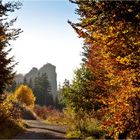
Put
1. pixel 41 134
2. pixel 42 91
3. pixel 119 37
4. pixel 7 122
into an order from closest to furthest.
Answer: pixel 119 37 < pixel 41 134 < pixel 7 122 < pixel 42 91

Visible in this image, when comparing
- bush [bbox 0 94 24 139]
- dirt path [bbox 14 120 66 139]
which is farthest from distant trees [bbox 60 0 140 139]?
dirt path [bbox 14 120 66 139]

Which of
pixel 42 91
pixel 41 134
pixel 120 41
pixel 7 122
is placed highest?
pixel 42 91

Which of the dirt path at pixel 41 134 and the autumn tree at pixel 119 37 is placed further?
the dirt path at pixel 41 134

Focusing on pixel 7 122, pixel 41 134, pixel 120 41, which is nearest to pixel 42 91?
pixel 7 122

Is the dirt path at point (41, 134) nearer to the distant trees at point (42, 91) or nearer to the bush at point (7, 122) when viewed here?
the bush at point (7, 122)

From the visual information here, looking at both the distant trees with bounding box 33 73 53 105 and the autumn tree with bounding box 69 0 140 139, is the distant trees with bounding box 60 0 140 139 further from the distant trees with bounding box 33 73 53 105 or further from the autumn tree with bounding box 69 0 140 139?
the distant trees with bounding box 33 73 53 105

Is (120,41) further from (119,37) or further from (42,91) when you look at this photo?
(42,91)

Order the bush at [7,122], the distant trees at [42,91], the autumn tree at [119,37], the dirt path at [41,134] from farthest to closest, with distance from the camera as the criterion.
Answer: the distant trees at [42,91] → the dirt path at [41,134] → the bush at [7,122] → the autumn tree at [119,37]

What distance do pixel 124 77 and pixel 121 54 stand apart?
95 centimetres

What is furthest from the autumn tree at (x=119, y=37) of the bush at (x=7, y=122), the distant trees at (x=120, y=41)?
the bush at (x=7, y=122)

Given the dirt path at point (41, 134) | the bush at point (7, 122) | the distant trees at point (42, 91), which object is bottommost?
the dirt path at point (41, 134)

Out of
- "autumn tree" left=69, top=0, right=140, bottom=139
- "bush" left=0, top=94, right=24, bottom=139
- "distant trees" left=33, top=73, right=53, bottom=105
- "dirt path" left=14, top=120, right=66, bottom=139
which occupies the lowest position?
"dirt path" left=14, top=120, right=66, bottom=139

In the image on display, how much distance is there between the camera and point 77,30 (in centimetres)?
1298

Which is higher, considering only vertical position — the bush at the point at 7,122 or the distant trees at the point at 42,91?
the distant trees at the point at 42,91
